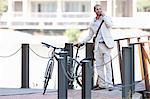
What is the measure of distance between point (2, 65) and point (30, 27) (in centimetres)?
2662

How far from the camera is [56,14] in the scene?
39.9 meters

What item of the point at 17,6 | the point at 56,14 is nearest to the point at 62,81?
the point at 56,14

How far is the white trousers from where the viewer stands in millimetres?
7652

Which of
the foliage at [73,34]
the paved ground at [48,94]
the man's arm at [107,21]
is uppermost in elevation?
the foliage at [73,34]

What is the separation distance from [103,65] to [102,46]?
0.36 metres

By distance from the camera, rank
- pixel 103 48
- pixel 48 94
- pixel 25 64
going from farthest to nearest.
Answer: pixel 25 64 < pixel 48 94 < pixel 103 48

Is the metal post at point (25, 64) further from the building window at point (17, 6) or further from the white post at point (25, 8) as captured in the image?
the building window at point (17, 6)

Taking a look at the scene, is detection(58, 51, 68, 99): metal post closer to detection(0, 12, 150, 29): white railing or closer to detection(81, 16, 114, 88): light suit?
detection(81, 16, 114, 88): light suit

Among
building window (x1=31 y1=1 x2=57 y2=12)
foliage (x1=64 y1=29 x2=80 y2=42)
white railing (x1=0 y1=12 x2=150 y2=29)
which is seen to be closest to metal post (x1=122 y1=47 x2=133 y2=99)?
white railing (x1=0 y1=12 x2=150 y2=29)

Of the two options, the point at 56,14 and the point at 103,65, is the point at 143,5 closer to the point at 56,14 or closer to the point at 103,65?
the point at 56,14

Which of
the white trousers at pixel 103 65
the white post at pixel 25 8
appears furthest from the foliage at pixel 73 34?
the white trousers at pixel 103 65

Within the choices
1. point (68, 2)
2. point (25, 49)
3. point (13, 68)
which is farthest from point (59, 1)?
point (25, 49)

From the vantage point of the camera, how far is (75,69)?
8.09m

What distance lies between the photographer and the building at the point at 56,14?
36188 mm
